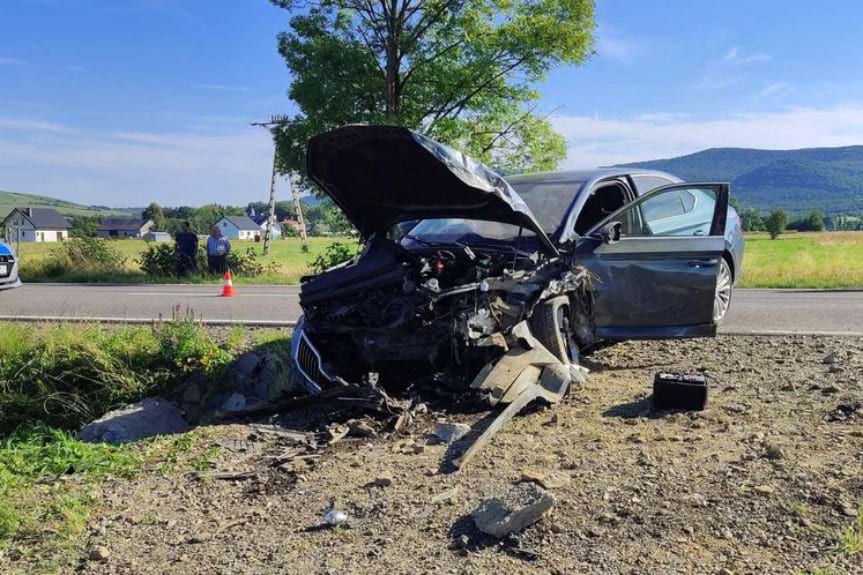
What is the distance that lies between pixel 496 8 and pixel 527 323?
16.1m

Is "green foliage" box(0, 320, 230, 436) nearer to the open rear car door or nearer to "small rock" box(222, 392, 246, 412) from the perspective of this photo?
"small rock" box(222, 392, 246, 412)

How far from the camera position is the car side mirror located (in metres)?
6.16

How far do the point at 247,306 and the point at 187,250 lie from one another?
8.33m

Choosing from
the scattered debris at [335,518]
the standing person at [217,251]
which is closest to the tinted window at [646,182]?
the scattered debris at [335,518]

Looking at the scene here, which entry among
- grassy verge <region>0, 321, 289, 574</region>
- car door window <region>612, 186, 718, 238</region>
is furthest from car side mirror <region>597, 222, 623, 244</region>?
grassy verge <region>0, 321, 289, 574</region>

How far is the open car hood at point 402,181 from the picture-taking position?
5117mm

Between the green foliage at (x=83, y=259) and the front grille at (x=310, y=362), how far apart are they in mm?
16697

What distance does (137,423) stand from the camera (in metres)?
6.08

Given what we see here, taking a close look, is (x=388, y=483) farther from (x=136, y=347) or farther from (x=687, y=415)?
(x=136, y=347)

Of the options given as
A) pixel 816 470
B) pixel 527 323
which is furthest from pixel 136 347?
pixel 816 470

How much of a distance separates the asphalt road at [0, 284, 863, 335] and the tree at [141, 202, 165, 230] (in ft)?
370

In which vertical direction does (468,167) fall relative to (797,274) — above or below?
above

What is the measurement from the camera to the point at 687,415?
497cm

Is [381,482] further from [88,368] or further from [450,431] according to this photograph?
[88,368]
